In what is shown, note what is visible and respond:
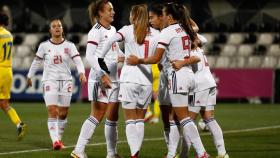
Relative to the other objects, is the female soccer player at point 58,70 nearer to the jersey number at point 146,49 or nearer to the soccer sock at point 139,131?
the jersey number at point 146,49

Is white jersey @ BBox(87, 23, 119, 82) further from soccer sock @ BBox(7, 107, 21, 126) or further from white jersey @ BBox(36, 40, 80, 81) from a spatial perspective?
soccer sock @ BBox(7, 107, 21, 126)

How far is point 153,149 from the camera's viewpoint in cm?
1310

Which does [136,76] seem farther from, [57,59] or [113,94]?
[57,59]

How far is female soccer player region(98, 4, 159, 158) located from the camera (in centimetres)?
1057

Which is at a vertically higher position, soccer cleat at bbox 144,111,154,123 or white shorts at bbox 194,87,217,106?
white shorts at bbox 194,87,217,106

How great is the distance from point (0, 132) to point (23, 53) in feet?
50.9

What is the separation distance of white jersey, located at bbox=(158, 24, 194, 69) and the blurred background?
16.3 meters

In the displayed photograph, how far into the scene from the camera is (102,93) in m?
11.5

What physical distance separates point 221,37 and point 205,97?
64.4 ft

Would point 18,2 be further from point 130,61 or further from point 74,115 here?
Result: point 130,61

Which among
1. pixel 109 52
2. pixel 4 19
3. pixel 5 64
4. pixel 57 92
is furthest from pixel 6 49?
pixel 109 52

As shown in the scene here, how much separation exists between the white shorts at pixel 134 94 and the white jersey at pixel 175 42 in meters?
0.57

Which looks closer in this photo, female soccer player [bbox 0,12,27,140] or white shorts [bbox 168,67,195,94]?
white shorts [bbox 168,67,195,94]

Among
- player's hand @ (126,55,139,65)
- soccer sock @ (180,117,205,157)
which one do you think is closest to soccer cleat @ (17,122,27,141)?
player's hand @ (126,55,139,65)
